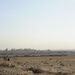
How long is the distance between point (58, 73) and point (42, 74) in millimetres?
2655

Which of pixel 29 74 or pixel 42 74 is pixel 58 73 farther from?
pixel 29 74

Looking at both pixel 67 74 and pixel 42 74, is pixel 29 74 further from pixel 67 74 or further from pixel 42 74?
pixel 67 74

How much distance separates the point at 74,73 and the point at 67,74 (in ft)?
6.09

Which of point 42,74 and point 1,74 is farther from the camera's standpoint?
point 42,74

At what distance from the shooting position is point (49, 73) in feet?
121

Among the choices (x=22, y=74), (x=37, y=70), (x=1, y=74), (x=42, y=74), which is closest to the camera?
(x=1, y=74)

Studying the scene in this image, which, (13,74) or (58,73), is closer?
(13,74)

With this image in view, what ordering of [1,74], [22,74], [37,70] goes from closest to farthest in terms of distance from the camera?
[1,74], [22,74], [37,70]

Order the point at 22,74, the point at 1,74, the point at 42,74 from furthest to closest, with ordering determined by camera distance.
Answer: the point at 42,74 → the point at 22,74 → the point at 1,74

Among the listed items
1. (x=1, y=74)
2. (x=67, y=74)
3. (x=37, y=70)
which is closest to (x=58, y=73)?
(x=67, y=74)

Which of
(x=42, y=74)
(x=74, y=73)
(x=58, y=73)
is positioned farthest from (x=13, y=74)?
(x=74, y=73)

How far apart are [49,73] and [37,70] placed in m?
2.56

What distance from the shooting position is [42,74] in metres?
35.2

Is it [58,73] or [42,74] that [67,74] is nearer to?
[58,73]
